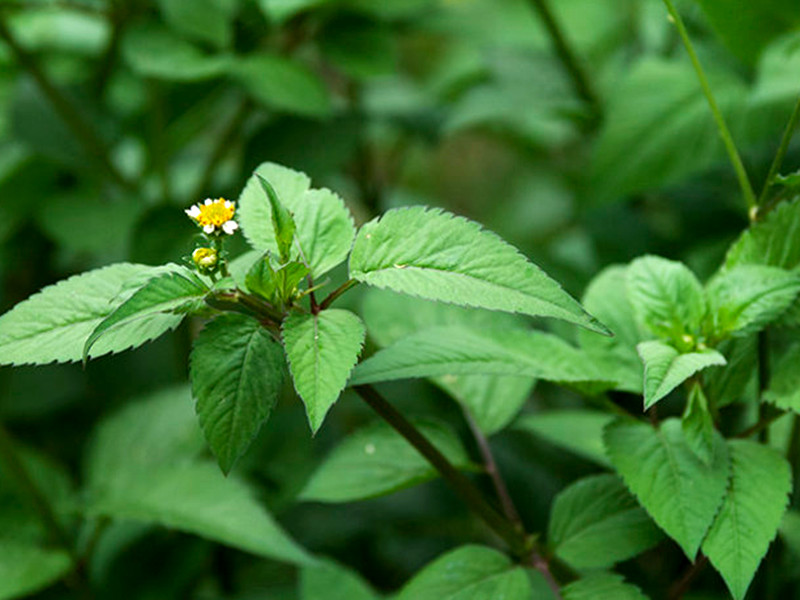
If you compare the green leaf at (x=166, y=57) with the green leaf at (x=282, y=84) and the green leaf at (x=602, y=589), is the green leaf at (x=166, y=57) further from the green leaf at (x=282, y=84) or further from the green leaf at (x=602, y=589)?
the green leaf at (x=602, y=589)

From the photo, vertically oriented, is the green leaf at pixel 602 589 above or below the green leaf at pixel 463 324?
below

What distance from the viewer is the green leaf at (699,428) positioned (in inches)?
24.9

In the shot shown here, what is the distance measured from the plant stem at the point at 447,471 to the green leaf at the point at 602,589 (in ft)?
0.21

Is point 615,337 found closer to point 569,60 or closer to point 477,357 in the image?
point 477,357

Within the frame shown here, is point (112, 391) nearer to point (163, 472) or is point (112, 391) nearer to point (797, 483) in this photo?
point (163, 472)

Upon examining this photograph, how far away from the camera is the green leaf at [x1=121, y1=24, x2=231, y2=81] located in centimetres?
114

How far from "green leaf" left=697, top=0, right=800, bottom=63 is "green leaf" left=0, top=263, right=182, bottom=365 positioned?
711 mm

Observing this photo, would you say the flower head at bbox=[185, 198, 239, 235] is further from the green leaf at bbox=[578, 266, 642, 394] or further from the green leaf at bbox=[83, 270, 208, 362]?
the green leaf at bbox=[578, 266, 642, 394]

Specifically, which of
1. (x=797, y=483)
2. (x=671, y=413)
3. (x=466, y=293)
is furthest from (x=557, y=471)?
(x=466, y=293)

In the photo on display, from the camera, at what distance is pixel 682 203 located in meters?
1.32

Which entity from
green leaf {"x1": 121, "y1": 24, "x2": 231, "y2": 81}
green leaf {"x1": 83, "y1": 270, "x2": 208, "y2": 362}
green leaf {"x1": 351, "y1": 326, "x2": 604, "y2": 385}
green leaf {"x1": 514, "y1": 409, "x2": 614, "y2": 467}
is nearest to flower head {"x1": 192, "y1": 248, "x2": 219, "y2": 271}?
green leaf {"x1": 83, "y1": 270, "x2": 208, "y2": 362}

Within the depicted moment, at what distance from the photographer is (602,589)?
662 millimetres

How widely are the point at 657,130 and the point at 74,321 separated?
0.83 m

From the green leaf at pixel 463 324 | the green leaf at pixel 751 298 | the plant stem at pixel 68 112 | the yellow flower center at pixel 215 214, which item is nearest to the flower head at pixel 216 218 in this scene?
the yellow flower center at pixel 215 214
